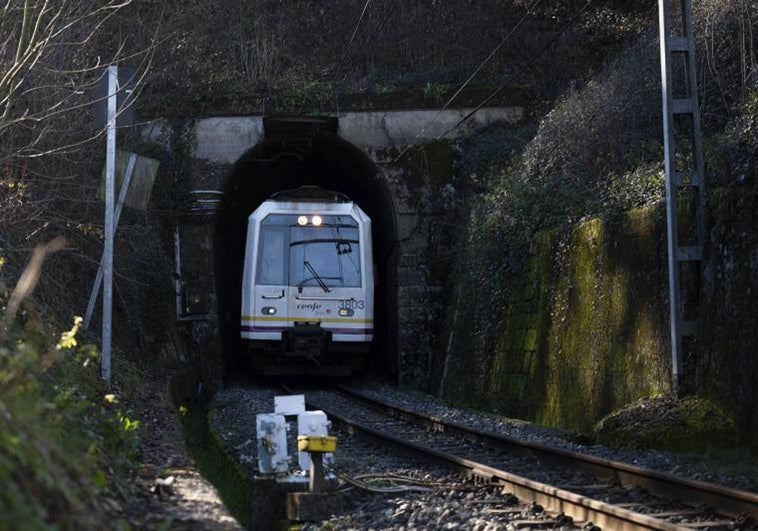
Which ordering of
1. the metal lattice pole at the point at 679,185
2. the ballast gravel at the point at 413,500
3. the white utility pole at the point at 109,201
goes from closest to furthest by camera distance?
the ballast gravel at the point at 413,500 < the metal lattice pole at the point at 679,185 < the white utility pole at the point at 109,201

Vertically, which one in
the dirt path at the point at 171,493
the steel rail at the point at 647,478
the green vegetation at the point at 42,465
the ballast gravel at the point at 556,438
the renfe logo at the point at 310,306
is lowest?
the ballast gravel at the point at 556,438

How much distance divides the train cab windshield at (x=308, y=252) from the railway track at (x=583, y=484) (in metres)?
6.02

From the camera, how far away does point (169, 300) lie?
63.9 ft

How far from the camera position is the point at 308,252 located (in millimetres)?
18094

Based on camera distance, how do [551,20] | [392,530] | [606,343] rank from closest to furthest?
[392,530] < [606,343] < [551,20]

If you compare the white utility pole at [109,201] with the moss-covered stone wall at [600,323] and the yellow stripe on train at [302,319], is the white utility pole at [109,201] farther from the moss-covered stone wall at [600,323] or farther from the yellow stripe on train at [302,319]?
the yellow stripe on train at [302,319]

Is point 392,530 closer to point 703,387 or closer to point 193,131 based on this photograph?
point 703,387

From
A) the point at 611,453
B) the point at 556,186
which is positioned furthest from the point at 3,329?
the point at 556,186

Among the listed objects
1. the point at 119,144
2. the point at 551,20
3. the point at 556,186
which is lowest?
the point at 556,186

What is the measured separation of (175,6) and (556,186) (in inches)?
470

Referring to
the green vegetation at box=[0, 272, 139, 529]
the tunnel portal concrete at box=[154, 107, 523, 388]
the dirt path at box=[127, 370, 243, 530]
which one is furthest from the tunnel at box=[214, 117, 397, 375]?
the green vegetation at box=[0, 272, 139, 529]

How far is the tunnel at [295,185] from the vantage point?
2066 cm

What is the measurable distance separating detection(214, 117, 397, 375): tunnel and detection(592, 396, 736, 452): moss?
10.5 metres

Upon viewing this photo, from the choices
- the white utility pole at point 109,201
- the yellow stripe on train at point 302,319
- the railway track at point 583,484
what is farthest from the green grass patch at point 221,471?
the yellow stripe on train at point 302,319
